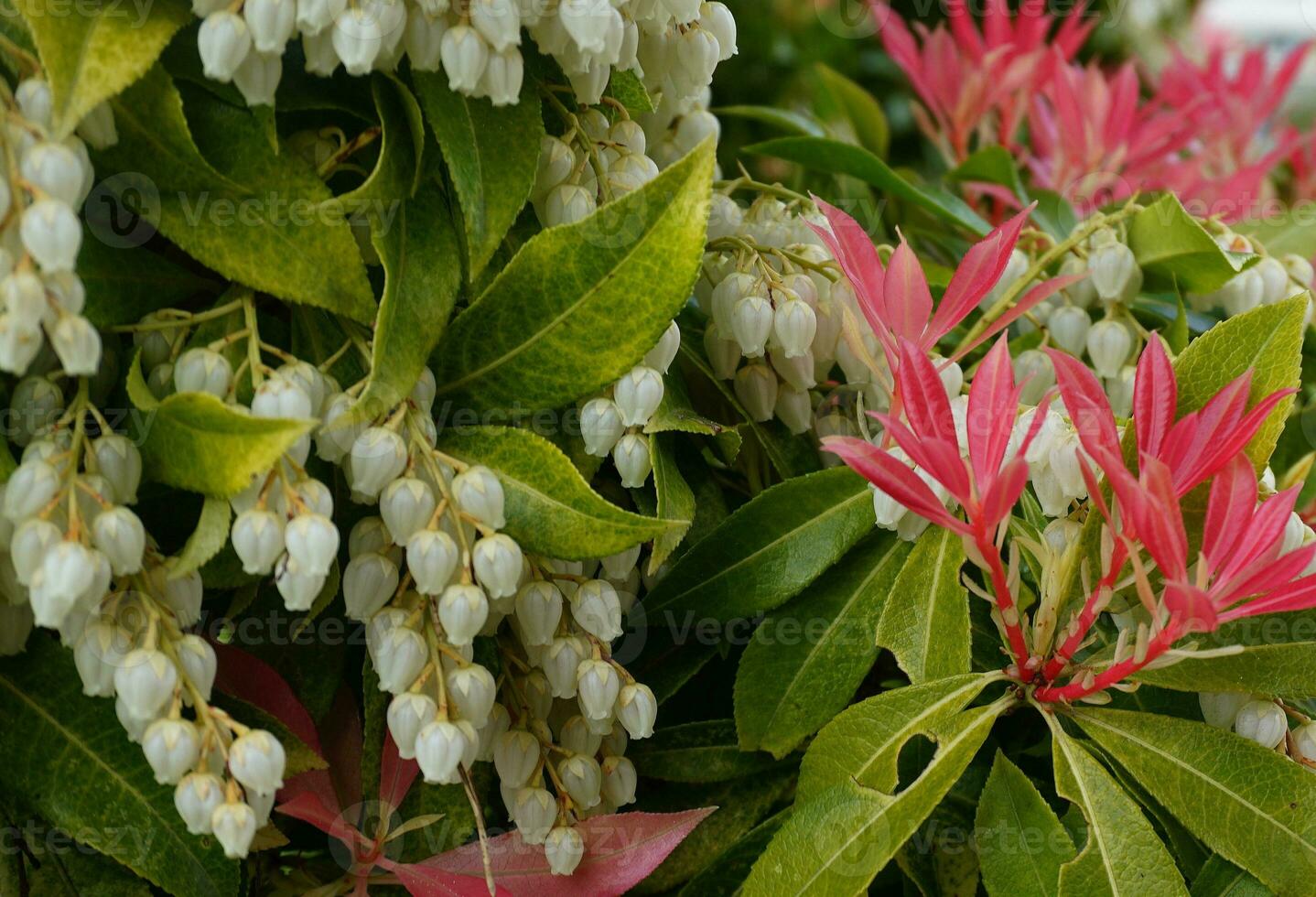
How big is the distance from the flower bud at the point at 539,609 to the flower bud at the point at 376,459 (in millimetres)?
95

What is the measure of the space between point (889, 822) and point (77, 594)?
39cm

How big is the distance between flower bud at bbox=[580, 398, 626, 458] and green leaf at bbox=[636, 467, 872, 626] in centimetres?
10

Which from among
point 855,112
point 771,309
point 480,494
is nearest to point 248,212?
point 480,494

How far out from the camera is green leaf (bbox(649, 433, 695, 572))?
627 mm

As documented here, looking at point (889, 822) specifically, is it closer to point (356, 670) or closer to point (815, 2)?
point (356, 670)

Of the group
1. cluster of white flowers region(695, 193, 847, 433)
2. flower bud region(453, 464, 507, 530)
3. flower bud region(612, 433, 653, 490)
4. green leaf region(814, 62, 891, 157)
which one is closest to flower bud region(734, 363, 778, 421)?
cluster of white flowers region(695, 193, 847, 433)

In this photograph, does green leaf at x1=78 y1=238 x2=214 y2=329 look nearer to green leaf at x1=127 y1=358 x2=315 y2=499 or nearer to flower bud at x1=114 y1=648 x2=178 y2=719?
green leaf at x1=127 y1=358 x2=315 y2=499

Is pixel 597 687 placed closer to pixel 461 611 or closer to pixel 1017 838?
pixel 461 611

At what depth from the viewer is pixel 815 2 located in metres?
1.92

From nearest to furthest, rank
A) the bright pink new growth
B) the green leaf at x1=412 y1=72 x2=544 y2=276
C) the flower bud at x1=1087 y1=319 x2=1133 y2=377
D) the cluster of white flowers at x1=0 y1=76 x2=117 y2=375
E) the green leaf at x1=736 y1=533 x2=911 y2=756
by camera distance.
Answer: the cluster of white flowers at x1=0 y1=76 x2=117 y2=375 < the green leaf at x1=412 y1=72 x2=544 y2=276 < the green leaf at x1=736 y1=533 x2=911 y2=756 < the flower bud at x1=1087 y1=319 x2=1133 y2=377 < the bright pink new growth

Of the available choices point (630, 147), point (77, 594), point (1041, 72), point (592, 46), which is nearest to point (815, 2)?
point (1041, 72)

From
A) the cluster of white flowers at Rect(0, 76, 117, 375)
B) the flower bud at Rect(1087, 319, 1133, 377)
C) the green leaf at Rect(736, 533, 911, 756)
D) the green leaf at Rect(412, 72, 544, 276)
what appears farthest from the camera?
the flower bud at Rect(1087, 319, 1133, 377)

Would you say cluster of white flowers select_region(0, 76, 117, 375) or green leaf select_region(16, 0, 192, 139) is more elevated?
green leaf select_region(16, 0, 192, 139)

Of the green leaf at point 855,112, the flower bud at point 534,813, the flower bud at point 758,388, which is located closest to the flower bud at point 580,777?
the flower bud at point 534,813
